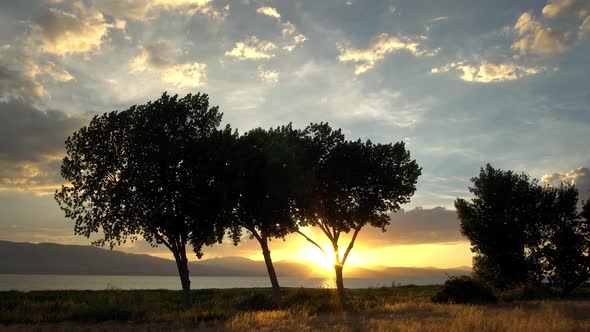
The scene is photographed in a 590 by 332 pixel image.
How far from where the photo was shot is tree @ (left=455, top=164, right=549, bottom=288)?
50.2 m

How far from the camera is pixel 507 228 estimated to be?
5106cm

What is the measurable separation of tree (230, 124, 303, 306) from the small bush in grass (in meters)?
15.0

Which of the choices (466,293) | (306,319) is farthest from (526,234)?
(306,319)

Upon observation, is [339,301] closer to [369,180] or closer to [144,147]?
[369,180]

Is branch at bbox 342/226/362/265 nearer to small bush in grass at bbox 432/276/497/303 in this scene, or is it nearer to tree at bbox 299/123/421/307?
tree at bbox 299/123/421/307

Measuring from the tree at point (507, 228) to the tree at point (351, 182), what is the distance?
1874 cm

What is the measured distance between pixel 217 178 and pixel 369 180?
13337 millimetres

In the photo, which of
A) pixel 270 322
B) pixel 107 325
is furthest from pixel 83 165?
pixel 270 322

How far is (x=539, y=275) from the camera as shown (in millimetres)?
50719

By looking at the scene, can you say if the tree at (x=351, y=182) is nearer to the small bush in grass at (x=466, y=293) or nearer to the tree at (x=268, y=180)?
the tree at (x=268, y=180)

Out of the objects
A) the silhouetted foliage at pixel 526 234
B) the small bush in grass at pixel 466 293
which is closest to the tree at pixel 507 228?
the silhouetted foliage at pixel 526 234

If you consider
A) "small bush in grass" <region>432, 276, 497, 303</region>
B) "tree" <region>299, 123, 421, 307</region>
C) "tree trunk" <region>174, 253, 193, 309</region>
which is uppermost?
"tree" <region>299, 123, 421, 307</region>

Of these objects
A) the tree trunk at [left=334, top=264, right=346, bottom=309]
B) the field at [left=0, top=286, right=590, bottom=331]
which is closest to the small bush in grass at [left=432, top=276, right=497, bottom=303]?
the tree trunk at [left=334, top=264, right=346, bottom=309]

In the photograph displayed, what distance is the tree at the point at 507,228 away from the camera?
5025 centimetres
